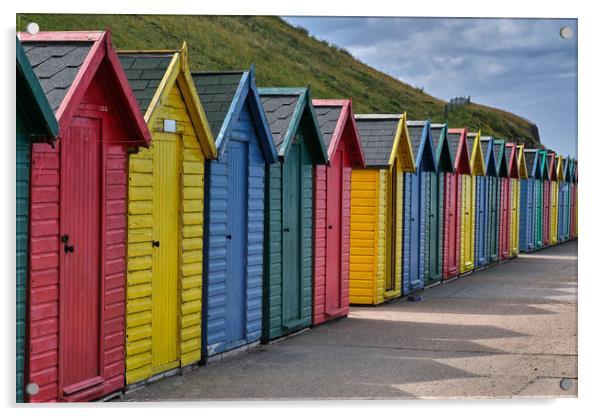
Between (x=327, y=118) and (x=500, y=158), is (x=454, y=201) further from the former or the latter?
(x=327, y=118)

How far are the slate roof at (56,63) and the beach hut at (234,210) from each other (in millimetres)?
2782

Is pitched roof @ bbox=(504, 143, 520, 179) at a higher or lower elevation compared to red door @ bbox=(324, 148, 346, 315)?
higher

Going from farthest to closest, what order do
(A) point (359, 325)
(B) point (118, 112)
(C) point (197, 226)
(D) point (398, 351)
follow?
(A) point (359, 325), (D) point (398, 351), (C) point (197, 226), (B) point (118, 112)

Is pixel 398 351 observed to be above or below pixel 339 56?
below

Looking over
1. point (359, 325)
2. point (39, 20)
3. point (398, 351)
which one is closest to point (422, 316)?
point (359, 325)

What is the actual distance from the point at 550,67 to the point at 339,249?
6543 millimetres

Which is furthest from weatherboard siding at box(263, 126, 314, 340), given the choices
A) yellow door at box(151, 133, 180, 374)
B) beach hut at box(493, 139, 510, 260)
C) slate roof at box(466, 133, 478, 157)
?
beach hut at box(493, 139, 510, 260)

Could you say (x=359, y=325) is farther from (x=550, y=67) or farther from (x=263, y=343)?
(x=550, y=67)

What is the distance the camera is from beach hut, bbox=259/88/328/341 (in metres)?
13.1

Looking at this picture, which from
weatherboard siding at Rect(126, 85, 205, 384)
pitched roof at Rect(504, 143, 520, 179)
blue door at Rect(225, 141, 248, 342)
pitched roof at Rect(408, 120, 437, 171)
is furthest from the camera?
pitched roof at Rect(504, 143, 520, 179)

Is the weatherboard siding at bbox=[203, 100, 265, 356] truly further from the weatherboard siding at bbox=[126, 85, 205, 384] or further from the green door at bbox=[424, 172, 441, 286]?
the green door at bbox=[424, 172, 441, 286]

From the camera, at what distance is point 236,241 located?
40.0 feet

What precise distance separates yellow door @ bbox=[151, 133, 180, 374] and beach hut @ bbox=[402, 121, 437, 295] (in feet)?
29.1
